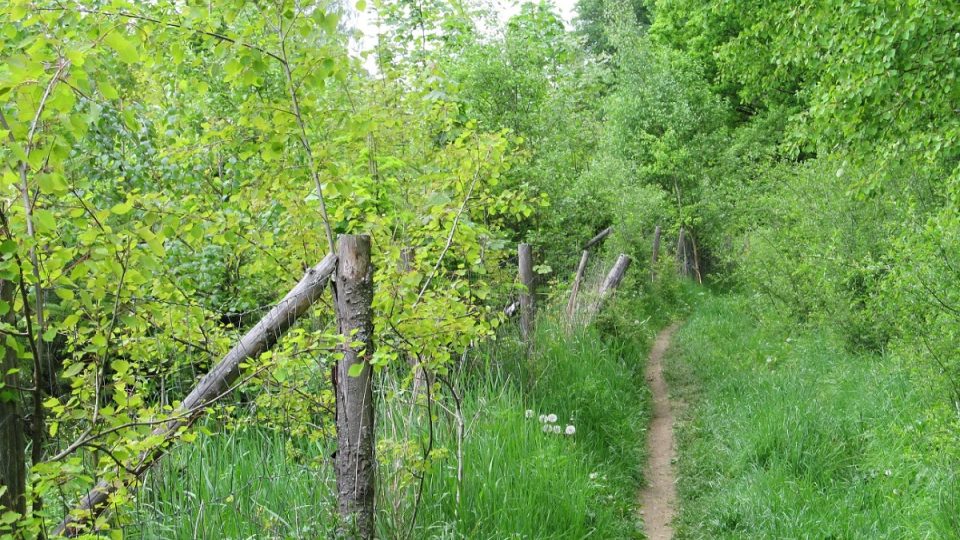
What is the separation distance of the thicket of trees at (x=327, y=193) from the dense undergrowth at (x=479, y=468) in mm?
318

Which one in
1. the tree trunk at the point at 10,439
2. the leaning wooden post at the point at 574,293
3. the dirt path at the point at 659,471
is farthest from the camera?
the leaning wooden post at the point at 574,293

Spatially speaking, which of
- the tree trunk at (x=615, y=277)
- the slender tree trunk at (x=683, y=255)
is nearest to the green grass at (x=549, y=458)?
the tree trunk at (x=615, y=277)

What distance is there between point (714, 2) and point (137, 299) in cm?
1296

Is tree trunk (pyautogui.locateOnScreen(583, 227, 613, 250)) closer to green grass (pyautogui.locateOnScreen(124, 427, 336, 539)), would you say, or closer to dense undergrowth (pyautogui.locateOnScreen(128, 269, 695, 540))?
dense undergrowth (pyautogui.locateOnScreen(128, 269, 695, 540))

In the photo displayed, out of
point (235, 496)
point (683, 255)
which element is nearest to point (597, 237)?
point (235, 496)

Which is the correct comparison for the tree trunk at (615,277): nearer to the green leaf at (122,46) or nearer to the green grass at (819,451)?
the green grass at (819,451)

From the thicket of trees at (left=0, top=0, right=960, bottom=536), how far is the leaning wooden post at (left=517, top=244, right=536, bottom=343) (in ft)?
0.87

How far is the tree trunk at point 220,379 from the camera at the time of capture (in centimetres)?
301

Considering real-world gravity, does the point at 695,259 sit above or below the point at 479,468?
above

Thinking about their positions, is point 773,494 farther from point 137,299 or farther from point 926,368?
point 137,299

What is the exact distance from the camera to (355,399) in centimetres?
379

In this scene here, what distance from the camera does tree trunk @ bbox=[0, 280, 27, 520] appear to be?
2385 mm

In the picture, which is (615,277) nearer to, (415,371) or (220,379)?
(415,371)

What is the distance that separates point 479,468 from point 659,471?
255cm
